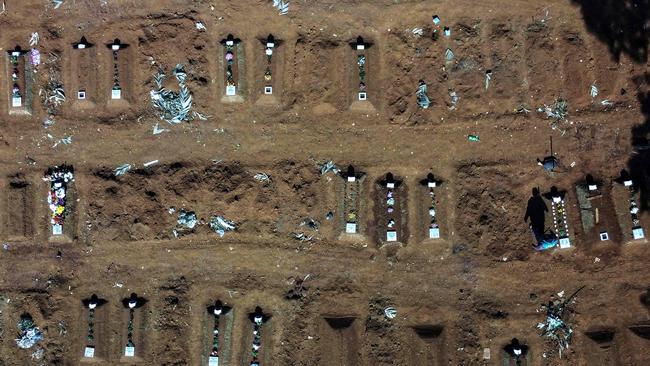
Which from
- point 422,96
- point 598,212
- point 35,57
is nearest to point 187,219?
point 35,57

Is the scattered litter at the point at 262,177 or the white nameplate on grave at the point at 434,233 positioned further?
the scattered litter at the point at 262,177

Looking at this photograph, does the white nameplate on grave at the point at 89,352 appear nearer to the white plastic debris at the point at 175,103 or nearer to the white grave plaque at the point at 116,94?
the white plastic debris at the point at 175,103

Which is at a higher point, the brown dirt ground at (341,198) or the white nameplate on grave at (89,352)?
the brown dirt ground at (341,198)

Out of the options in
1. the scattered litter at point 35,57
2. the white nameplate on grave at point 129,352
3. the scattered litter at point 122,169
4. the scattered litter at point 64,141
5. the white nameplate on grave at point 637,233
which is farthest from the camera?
the scattered litter at point 35,57

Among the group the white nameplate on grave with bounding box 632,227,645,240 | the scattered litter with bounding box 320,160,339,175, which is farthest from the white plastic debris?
the white nameplate on grave with bounding box 632,227,645,240

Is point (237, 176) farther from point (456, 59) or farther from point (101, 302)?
point (456, 59)

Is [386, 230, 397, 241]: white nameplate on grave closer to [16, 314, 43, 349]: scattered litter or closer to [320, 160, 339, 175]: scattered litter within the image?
[320, 160, 339, 175]: scattered litter

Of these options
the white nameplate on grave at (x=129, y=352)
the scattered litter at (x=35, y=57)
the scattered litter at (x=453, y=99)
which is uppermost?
the scattered litter at (x=35, y=57)

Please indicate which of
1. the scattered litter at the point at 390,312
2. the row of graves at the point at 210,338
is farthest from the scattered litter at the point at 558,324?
the row of graves at the point at 210,338
